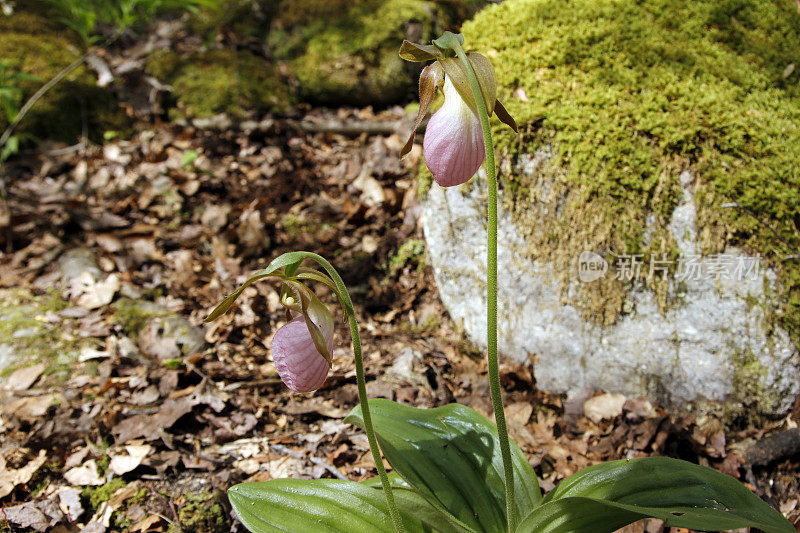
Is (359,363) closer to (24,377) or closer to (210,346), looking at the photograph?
(210,346)

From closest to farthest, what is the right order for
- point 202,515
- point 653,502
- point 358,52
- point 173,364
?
1. point 653,502
2. point 202,515
3. point 173,364
4. point 358,52

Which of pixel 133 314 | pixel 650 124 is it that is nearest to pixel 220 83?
pixel 133 314

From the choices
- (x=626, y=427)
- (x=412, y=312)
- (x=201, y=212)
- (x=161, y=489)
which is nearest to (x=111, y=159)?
(x=201, y=212)

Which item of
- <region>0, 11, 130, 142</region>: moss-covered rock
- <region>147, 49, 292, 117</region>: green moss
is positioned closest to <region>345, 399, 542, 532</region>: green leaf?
<region>147, 49, 292, 117</region>: green moss

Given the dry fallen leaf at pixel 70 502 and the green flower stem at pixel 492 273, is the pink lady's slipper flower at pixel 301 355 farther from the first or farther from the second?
the dry fallen leaf at pixel 70 502

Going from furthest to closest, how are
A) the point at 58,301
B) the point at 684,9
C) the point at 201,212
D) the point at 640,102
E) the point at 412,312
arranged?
1. the point at 201,212
2. the point at 412,312
3. the point at 58,301
4. the point at 684,9
5. the point at 640,102

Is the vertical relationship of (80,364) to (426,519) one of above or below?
below

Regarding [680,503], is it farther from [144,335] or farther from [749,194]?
[144,335]

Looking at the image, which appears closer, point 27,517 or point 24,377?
point 27,517
